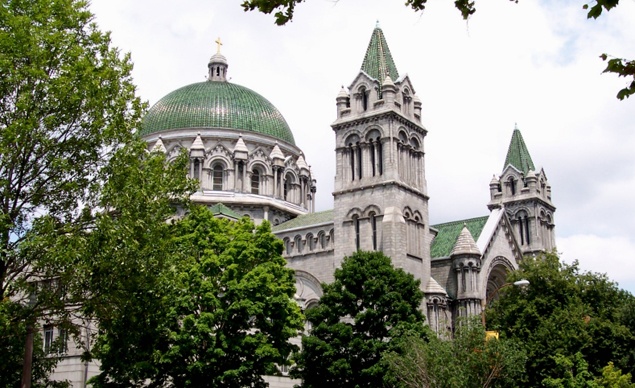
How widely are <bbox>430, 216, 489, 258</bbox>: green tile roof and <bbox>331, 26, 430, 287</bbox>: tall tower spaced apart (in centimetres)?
389

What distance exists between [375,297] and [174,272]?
715 inches

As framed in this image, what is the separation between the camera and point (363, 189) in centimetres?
5594

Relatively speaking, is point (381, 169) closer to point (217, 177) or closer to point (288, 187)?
point (288, 187)

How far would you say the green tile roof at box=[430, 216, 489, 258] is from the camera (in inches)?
2413

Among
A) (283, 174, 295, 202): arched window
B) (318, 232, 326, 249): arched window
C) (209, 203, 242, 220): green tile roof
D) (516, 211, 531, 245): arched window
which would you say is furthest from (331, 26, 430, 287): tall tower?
(516, 211, 531, 245): arched window

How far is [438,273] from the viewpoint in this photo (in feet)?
197

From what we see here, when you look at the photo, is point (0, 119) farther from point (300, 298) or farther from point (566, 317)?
point (300, 298)

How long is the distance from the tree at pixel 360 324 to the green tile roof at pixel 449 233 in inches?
769

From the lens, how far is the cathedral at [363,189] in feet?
182

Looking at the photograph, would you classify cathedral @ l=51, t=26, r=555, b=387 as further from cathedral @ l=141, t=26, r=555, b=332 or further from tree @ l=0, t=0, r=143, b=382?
tree @ l=0, t=0, r=143, b=382

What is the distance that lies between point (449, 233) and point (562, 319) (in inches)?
846

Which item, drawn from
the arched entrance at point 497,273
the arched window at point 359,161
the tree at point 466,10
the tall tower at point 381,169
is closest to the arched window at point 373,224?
the tall tower at point 381,169

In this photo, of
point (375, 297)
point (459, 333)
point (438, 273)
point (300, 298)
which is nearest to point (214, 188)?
point (300, 298)

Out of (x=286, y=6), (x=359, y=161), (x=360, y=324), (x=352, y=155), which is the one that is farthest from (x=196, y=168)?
(x=286, y=6)
